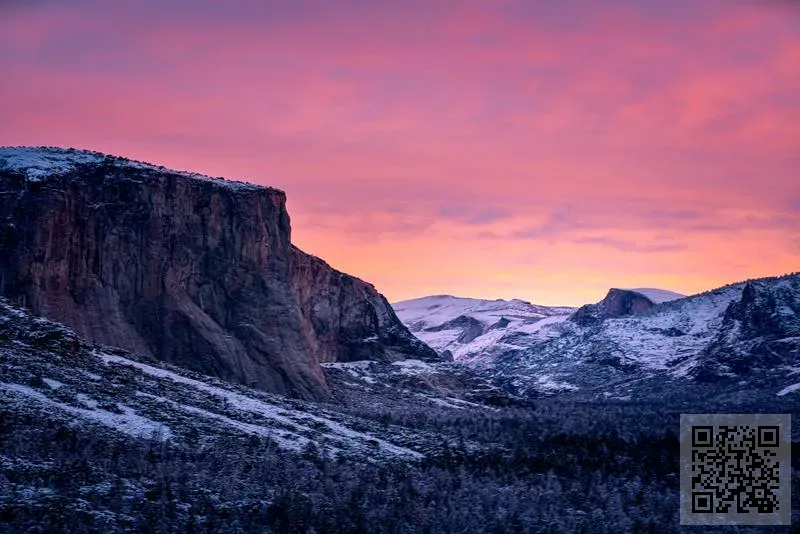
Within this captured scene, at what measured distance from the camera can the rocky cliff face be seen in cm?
11150

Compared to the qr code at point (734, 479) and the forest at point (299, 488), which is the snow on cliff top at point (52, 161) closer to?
the forest at point (299, 488)

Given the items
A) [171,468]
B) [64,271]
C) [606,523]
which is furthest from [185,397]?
[606,523]

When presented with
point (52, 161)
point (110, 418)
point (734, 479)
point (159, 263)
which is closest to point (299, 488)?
point (110, 418)

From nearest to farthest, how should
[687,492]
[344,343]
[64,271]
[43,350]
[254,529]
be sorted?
[254,529] < [687,492] < [43,350] < [64,271] < [344,343]

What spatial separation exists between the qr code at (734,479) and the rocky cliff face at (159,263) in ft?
176

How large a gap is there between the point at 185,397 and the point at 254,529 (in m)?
34.2

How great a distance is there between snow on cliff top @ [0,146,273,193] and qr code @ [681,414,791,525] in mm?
71283

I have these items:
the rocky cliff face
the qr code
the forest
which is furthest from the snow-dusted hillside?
the qr code

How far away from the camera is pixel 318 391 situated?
12669cm

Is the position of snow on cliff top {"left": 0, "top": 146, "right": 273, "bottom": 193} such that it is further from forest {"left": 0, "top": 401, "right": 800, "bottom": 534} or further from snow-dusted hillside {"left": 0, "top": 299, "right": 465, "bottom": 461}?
forest {"left": 0, "top": 401, "right": 800, "bottom": 534}

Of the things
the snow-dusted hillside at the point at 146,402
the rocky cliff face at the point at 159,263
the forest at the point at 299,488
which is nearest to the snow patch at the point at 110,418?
the snow-dusted hillside at the point at 146,402

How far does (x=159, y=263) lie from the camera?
12344cm

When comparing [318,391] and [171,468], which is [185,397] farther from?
[318,391]

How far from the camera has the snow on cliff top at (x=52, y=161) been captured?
11725 centimetres
